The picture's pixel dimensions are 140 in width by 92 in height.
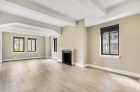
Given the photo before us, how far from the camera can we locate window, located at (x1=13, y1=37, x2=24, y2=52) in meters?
7.30

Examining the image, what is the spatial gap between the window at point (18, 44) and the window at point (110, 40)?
7904 millimetres

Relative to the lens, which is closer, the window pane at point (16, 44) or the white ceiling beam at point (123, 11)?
the white ceiling beam at point (123, 11)

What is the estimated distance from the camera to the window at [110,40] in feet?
12.5

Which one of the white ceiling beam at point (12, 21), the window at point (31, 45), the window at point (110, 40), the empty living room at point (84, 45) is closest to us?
the empty living room at point (84, 45)

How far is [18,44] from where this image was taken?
7539mm

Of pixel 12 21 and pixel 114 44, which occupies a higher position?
pixel 12 21

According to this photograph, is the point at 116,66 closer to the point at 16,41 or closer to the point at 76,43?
the point at 76,43

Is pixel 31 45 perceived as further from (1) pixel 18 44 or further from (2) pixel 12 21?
(2) pixel 12 21

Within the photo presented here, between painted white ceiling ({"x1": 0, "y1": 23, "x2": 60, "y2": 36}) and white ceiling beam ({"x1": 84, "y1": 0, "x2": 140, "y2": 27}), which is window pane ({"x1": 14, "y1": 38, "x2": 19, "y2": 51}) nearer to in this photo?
painted white ceiling ({"x1": 0, "y1": 23, "x2": 60, "y2": 36})

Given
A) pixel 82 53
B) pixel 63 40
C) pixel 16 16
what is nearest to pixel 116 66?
pixel 82 53

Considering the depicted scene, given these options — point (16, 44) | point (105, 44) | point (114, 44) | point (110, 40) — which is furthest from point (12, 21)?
point (114, 44)

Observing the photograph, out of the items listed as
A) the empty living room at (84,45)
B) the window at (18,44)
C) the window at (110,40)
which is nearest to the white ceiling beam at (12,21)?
the empty living room at (84,45)

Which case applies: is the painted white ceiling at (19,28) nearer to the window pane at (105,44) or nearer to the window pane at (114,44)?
the window pane at (105,44)

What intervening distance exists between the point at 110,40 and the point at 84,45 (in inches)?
60.1
